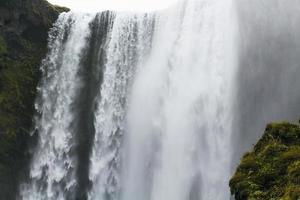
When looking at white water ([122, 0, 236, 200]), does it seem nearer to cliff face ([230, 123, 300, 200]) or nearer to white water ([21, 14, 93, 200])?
white water ([21, 14, 93, 200])

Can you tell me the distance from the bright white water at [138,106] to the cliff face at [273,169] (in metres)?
12.8

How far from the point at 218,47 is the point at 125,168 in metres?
9.60

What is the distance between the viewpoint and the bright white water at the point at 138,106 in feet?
102

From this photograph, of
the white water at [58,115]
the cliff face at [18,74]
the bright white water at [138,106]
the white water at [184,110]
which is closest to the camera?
the white water at [184,110]

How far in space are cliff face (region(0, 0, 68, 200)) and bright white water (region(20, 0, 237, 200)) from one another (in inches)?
31.2

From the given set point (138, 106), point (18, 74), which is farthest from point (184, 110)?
point (18, 74)

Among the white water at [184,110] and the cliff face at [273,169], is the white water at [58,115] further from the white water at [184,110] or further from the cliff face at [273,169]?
the cliff face at [273,169]

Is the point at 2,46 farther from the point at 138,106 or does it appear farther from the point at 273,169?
the point at 273,169

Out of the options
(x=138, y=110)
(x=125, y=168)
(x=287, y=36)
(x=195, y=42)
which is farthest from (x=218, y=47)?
(x=125, y=168)

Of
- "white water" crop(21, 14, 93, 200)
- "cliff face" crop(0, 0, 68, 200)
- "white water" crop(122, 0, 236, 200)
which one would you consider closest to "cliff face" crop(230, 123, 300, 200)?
"white water" crop(122, 0, 236, 200)

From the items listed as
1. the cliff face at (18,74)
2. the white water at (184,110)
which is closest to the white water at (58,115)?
the cliff face at (18,74)

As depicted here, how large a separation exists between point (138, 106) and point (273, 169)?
64.2 feet

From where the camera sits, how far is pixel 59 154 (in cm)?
3553

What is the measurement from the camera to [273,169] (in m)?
15.7
